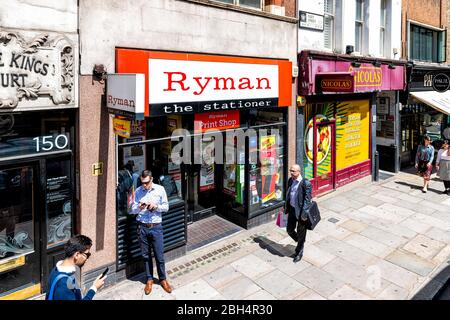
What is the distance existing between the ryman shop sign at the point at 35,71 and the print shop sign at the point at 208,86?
1464mm

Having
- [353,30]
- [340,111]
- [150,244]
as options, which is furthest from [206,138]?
[353,30]

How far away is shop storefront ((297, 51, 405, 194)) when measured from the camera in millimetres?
10281

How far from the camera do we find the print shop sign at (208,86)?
675 centimetres

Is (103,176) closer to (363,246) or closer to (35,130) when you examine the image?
(35,130)

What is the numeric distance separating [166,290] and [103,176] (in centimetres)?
238

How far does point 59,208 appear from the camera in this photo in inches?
247

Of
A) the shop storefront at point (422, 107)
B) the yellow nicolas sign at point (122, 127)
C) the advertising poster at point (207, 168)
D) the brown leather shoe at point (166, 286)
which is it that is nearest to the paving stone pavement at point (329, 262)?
the brown leather shoe at point (166, 286)

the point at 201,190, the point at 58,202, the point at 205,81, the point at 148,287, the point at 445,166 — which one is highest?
the point at 205,81

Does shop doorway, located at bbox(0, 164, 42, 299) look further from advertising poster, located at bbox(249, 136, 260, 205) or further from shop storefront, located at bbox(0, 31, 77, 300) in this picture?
advertising poster, located at bbox(249, 136, 260, 205)

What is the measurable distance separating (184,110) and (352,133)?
322 inches

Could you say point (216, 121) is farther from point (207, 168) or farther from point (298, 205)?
point (298, 205)

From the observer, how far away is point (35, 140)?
5859 mm

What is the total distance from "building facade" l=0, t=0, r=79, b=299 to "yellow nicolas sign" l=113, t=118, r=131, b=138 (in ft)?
2.24

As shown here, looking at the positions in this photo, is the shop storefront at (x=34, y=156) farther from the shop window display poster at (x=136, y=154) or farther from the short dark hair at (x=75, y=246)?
the short dark hair at (x=75, y=246)
